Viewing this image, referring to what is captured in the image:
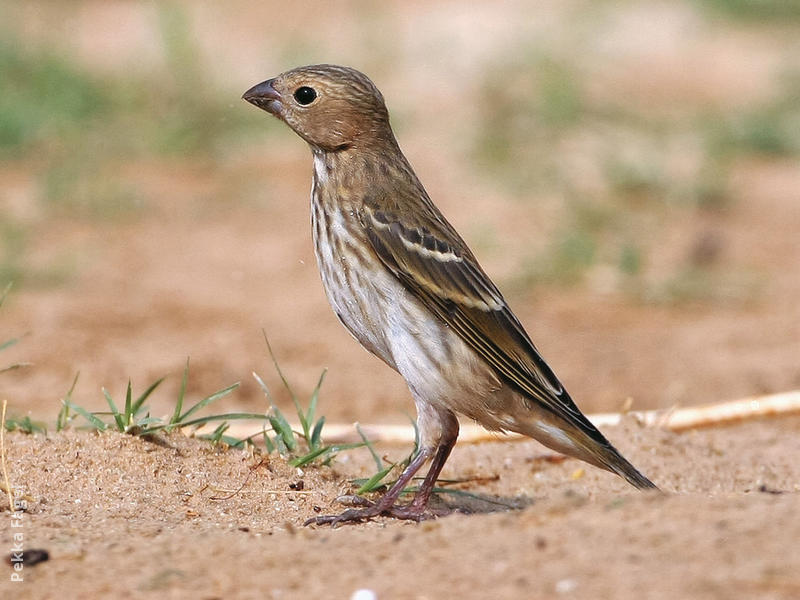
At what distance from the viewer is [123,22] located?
17.5m

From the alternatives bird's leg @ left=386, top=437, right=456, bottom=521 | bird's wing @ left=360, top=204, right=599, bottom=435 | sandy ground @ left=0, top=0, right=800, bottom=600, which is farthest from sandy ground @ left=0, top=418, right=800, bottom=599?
bird's wing @ left=360, top=204, right=599, bottom=435

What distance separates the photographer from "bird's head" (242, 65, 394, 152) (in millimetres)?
5141

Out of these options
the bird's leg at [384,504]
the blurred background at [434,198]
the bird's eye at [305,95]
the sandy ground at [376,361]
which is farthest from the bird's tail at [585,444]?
the blurred background at [434,198]

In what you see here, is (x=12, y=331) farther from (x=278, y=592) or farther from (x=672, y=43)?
(x=672, y=43)

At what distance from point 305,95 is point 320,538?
2033 millimetres

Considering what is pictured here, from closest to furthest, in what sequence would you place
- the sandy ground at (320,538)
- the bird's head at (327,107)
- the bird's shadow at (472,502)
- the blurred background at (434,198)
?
the sandy ground at (320,538) → the bird's shadow at (472,502) → the bird's head at (327,107) → the blurred background at (434,198)

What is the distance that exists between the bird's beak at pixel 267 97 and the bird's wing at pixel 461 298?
63cm

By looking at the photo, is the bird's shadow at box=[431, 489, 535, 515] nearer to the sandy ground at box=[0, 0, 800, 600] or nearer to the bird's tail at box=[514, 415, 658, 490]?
the sandy ground at box=[0, 0, 800, 600]

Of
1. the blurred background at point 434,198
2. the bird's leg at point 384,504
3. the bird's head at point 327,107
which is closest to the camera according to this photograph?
the bird's leg at point 384,504

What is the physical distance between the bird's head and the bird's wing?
402 mm

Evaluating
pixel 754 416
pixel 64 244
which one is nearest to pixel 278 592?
pixel 754 416

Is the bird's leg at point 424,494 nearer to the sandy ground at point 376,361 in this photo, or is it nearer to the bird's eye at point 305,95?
the sandy ground at point 376,361

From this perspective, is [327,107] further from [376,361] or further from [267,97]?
[376,361]

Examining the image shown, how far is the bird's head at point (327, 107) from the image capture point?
5141 mm
